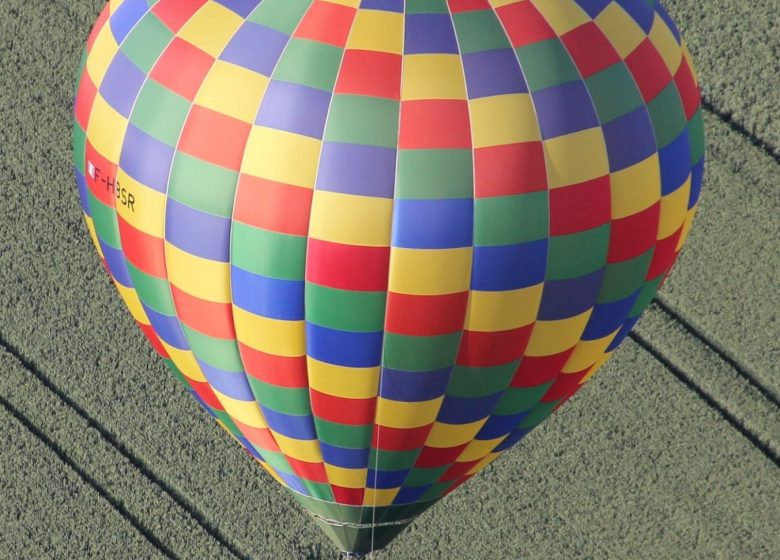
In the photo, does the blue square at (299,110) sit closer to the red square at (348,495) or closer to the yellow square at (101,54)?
the yellow square at (101,54)

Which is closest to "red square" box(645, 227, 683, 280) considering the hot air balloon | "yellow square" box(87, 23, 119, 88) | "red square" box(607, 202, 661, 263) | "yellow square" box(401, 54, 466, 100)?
the hot air balloon

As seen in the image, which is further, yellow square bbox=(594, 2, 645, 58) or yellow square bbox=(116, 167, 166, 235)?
yellow square bbox=(116, 167, 166, 235)

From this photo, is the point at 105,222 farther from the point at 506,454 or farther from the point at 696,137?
the point at 506,454

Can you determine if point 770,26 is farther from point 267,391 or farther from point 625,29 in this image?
point 267,391

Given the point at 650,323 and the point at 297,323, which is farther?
the point at 650,323

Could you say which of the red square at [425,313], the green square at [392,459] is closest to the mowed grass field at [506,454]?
the green square at [392,459]

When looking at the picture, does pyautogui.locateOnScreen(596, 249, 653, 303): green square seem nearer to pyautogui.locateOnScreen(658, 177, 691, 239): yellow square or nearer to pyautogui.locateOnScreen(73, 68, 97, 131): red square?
pyautogui.locateOnScreen(658, 177, 691, 239): yellow square

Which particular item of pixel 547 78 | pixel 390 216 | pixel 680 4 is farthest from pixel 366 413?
pixel 680 4
